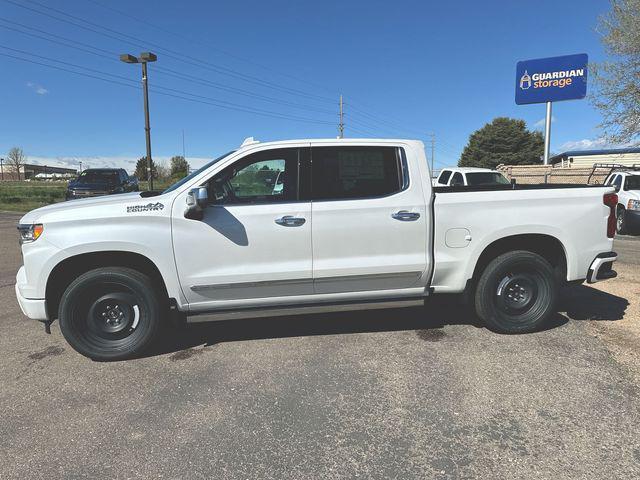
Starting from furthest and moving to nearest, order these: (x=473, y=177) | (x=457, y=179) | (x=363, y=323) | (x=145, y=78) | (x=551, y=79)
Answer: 1. (x=551, y=79)
2. (x=145, y=78)
3. (x=457, y=179)
4. (x=473, y=177)
5. (x=363, y=323)

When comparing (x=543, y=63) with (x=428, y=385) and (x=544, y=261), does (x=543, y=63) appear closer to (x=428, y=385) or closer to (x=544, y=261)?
(x=544, y=261)

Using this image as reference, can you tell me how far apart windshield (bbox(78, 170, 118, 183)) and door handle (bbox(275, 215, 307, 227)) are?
1524 cm

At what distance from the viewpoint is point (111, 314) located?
434 cm

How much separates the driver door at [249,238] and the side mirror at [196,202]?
6 cm

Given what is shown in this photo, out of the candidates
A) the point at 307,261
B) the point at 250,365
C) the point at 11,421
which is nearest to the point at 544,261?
the point at 307,261

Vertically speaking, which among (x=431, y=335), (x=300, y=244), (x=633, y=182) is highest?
(x=633, y=182)

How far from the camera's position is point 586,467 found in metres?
2.70

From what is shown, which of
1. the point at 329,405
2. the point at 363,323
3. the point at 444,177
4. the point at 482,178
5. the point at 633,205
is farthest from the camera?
the point at 444,177

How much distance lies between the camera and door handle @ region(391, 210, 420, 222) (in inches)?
175

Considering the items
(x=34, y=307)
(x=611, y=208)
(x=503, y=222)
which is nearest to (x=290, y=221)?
(x=503, y=222)

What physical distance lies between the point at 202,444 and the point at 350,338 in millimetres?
2117

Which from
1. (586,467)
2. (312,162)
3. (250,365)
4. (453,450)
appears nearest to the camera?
(586,467)

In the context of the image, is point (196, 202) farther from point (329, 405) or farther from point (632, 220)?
point (632, 220)

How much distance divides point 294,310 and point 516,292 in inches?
91.4
